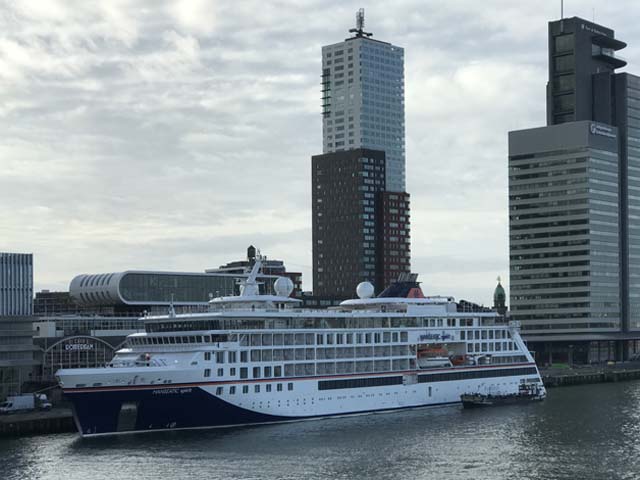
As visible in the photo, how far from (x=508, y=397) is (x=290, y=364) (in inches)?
1087

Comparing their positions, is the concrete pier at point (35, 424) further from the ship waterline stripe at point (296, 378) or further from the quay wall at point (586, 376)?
the quay wall at point (586, 376)

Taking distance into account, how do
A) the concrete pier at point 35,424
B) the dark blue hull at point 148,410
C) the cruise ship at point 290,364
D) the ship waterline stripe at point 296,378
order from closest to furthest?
the dark blue hull at point 148,410, the ship waterline stripe at point 296,378, the cruise ship at point 290,364, the concrete pier at point 35,424

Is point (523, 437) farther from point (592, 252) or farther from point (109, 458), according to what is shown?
point (592, 252)

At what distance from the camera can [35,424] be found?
85.4 m

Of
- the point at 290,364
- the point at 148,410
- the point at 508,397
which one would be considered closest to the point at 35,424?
the point at 148,410

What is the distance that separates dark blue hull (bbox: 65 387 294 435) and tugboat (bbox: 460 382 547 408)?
87.7ft

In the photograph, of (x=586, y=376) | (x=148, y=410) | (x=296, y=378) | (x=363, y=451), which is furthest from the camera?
(x=586, y=376)

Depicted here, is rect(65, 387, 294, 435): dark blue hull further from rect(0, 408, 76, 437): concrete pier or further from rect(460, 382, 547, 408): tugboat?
rect(460, 382, 547, 408): tugboat

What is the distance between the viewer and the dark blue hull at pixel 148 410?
80250 millimetres

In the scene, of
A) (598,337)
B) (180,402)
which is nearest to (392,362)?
(180,402)

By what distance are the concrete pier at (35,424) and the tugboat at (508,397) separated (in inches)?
1476

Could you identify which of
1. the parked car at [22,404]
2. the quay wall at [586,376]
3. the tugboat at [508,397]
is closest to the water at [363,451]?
the tugboat at [508,397]

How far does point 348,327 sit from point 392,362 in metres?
5.78

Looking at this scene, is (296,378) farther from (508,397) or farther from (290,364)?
(508,397)
